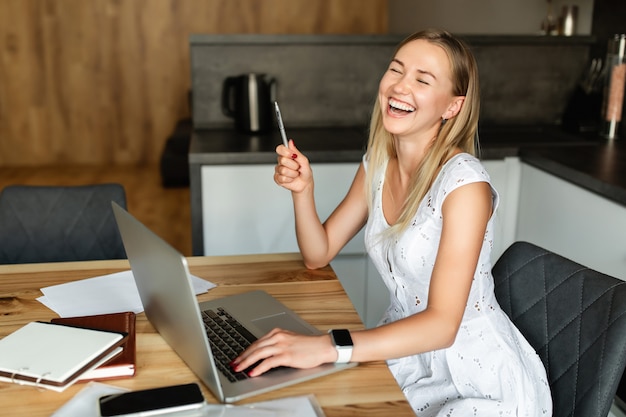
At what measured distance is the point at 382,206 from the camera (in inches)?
58.1

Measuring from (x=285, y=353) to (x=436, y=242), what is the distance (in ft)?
1.40

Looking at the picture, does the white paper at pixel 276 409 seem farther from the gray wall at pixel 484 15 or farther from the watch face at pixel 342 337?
the gray wall at pixel 484 15

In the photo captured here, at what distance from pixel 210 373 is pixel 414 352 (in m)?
0.35

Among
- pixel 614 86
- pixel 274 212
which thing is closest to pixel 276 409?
pixel 274 212

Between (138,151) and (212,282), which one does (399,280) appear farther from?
(138,151)

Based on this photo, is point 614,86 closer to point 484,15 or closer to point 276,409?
point 484,15

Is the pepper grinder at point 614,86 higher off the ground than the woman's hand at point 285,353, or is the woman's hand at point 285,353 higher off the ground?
the pepper grinder at point 614,86

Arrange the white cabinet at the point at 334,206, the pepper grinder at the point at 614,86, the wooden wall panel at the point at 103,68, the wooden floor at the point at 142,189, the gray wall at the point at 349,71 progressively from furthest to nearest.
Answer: the wooden wall panel at the point at 103,68 → the wooden floor at the point at 142,189 → the gray wall at the point at 349,71 → the pepper grinder at the point at 614,86 → the white cabinet at the point at 334,206

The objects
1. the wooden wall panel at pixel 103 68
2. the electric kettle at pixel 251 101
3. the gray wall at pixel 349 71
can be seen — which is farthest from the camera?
the wooden wall panel at pixel 103 68

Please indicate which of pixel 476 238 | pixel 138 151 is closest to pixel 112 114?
pixel 138 151

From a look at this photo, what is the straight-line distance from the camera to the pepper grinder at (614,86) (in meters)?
2.36

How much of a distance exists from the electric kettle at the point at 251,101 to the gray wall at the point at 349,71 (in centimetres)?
10

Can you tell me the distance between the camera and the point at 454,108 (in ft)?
4.47

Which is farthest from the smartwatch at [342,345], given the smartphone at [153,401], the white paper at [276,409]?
the smartphone at [153,401]
